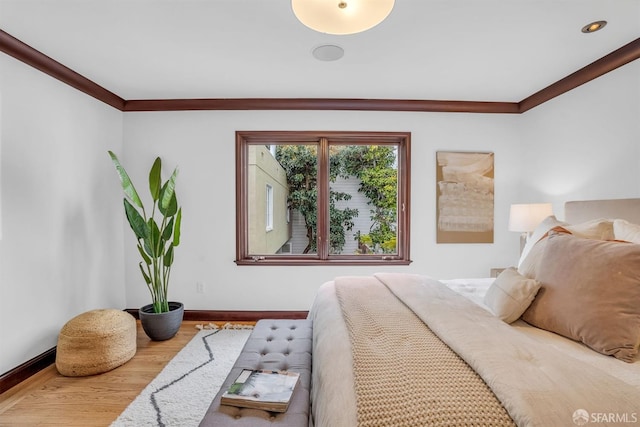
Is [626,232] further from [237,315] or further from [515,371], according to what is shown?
[237,315]

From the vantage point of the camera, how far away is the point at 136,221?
8.62ft

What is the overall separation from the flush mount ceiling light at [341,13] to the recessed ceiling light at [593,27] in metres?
1.63

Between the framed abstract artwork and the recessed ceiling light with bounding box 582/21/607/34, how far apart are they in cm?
141

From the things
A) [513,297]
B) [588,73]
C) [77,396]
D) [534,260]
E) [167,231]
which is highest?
[588,73]

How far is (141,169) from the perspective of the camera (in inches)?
126

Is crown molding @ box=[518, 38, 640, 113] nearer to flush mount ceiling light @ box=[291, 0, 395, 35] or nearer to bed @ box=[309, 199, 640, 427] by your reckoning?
bed @ box=[309, 199, 640, 427]

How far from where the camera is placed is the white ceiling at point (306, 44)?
175 centimetres

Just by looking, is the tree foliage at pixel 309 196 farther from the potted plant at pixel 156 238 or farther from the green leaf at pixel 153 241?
the green leaf at pixel 153 241

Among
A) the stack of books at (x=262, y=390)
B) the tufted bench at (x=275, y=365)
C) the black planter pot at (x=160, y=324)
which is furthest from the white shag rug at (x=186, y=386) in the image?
the stack of books at (x=262, y=390)

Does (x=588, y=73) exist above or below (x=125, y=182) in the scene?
above

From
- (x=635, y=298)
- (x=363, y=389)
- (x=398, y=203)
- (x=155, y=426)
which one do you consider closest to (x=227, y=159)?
(x=398, y=203)

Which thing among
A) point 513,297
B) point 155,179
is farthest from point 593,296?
point 155,179

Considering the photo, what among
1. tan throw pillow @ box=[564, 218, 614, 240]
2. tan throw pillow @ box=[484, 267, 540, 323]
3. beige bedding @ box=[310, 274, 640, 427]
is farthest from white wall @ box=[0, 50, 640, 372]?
beige bedding @ box=[310, 274, 640, 427]

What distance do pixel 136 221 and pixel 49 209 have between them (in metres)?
0.60
